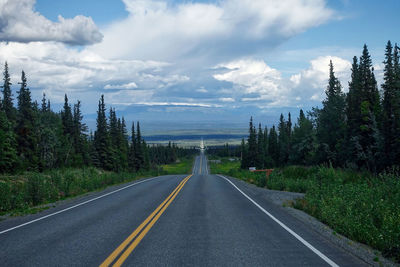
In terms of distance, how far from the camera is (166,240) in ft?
24.7

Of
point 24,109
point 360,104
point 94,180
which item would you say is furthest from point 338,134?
point 24,109

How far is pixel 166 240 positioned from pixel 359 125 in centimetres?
4665

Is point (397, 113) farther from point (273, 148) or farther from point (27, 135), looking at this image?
point (273, 148)

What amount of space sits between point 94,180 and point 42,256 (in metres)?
18.1

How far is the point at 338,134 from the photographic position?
192 feet

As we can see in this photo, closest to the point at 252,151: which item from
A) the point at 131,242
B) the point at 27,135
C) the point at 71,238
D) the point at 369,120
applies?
the point at 369,120

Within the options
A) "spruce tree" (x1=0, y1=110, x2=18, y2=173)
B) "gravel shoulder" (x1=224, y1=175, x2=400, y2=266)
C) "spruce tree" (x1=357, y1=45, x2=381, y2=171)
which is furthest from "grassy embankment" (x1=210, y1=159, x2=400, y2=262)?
"spruce tree" (x1=0, y1=110, x2=18, y2=173)

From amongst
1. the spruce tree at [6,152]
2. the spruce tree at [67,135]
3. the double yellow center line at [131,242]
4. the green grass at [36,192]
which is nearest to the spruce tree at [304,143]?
the spruce tree at [67,135]

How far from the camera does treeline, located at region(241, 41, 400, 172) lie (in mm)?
42688

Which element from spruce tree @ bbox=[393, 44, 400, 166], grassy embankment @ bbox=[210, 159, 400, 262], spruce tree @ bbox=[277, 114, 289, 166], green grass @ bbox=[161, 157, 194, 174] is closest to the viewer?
grassy embankment @ bbox=[210, 159, 400, 262]

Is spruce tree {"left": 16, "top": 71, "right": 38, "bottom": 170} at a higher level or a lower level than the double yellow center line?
higher

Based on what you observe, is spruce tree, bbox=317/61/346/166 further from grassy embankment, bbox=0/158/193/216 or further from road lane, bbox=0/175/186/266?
road lane, bbox=0/175/186/266

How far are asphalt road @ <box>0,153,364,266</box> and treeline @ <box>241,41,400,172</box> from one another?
73.1 ft

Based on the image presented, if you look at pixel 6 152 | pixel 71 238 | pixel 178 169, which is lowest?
pixel 178 169
